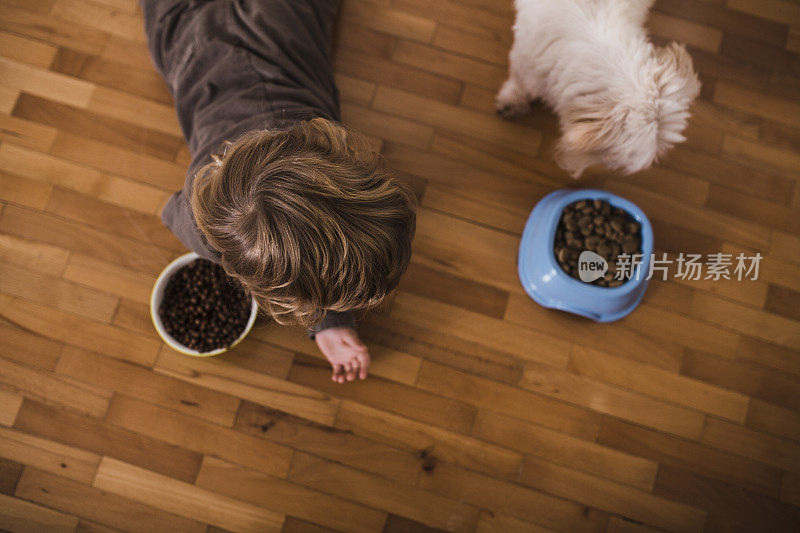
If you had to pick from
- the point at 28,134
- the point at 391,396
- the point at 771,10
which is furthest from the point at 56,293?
the point at 771,10

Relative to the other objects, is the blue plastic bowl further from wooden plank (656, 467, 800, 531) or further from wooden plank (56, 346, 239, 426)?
wooden plank (56, 346, 239, 426)

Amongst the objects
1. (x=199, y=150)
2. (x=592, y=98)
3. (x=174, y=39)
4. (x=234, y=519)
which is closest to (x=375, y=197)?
(x=199, y=150)

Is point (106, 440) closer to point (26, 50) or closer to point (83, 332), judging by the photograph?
point (83, 332)

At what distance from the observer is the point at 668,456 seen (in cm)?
132

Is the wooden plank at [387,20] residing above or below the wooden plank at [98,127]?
above

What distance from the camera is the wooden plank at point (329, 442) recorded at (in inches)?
50.8

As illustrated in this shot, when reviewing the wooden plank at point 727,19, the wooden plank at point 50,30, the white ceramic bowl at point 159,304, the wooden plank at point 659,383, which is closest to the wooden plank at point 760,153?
the wooden plank at point 727,19

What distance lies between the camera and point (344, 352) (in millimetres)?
1229

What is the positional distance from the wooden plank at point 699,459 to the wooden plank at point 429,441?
0.90ft

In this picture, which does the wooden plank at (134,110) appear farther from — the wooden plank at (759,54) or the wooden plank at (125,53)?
the wooden plank at (759,54)

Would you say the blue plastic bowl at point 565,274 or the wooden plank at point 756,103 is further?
A: the wooden plank at point 756,103

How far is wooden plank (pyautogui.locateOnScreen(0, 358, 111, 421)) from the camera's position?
4.23 feet

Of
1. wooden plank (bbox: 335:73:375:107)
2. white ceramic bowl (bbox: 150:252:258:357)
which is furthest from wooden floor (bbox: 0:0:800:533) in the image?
white ceramic bowl (bbox: 150:252:258:357)

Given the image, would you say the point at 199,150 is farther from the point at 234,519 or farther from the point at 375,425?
the point at 234,519
